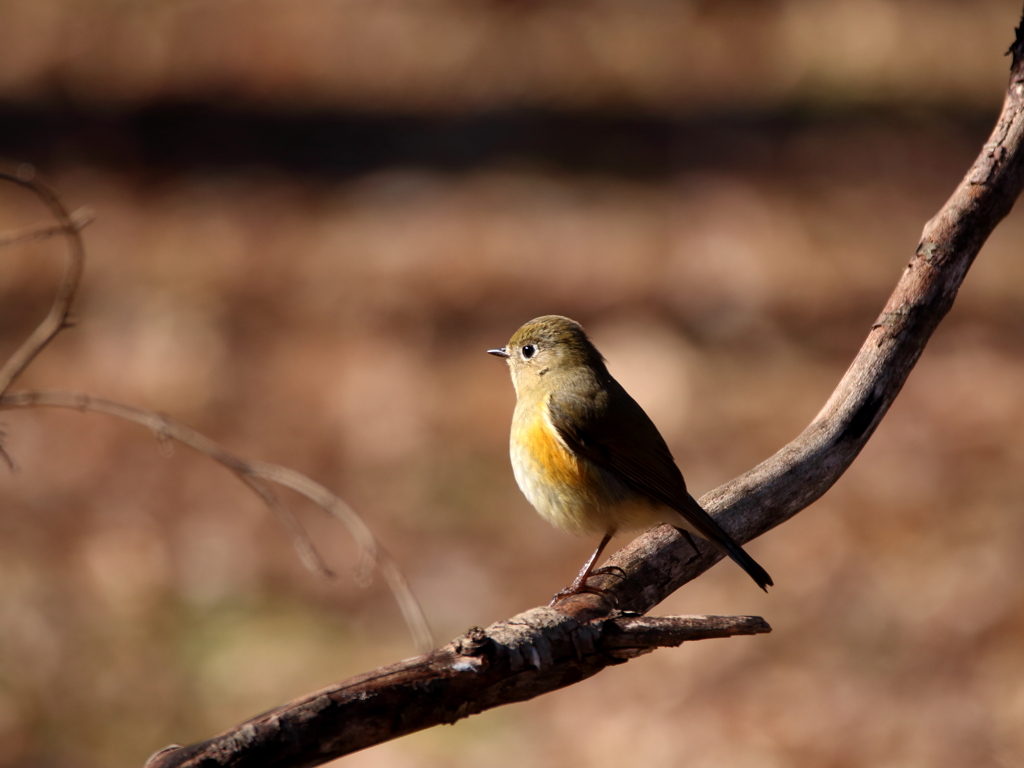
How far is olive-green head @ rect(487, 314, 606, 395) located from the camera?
3848 millimetres

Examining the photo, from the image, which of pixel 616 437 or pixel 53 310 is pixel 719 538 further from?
pixel 53 310

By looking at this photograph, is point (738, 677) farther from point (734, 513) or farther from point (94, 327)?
point (94, 327)

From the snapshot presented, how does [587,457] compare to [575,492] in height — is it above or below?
above

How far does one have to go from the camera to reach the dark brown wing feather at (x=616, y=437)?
337 cm

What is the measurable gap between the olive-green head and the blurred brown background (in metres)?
1.93

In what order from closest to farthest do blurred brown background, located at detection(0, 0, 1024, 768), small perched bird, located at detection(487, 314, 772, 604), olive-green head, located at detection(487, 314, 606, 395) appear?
small perched bird, located at detection(487, 314, 772, 604)
olive-green head, located at detection(487, 314, 606, 395)
blurred brown background, located at detection(0, 0, 1024, 768)

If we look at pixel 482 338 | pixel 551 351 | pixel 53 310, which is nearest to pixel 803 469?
pixel 551 351

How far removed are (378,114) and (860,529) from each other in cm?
595

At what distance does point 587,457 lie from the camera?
11.5 ft

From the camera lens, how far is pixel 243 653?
18.2 feet

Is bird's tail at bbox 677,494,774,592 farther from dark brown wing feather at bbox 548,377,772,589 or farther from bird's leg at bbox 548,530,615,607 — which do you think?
bird's leg at bbox 548,530,615,607

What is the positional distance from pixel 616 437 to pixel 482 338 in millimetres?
4134

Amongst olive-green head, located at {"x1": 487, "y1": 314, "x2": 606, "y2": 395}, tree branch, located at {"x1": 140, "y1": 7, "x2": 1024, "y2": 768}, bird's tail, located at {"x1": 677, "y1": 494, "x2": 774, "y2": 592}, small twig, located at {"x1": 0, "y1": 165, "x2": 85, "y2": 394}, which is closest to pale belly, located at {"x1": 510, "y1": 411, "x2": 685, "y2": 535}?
tree branch, located at {"x1": 140, "y1": 7, "x2": 1024, "y2": 768}

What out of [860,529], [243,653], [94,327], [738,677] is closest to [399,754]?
[243,653]
